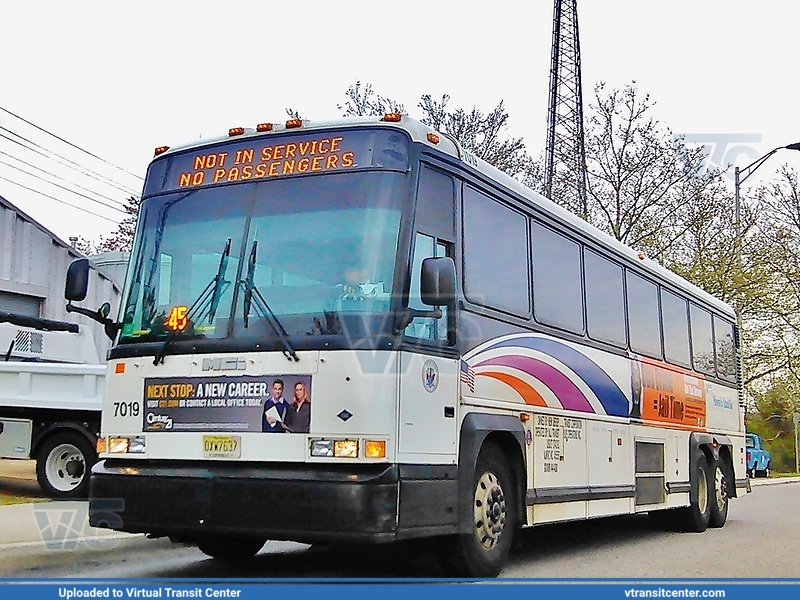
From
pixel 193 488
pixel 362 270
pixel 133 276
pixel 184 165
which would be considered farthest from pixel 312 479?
pixel 184 165

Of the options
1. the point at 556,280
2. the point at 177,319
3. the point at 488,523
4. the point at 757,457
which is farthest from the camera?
the point at 757,457

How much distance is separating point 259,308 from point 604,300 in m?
5.43

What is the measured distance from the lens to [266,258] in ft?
25.9

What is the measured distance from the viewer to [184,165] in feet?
28.5

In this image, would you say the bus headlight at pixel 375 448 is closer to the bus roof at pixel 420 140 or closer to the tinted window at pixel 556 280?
the bus roof at pixel 420 140

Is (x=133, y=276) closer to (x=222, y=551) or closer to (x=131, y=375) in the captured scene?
(x=131, y=375)

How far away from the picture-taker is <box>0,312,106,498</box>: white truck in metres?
14.6

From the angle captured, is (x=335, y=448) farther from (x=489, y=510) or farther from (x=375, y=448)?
(x=489, y=510)

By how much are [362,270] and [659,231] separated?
2685cm

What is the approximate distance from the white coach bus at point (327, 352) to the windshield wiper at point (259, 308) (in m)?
0.02

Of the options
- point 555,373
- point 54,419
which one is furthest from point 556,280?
point 54,419

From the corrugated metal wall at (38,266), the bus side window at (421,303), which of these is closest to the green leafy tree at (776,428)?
the corrugated metal wall at (38,266)

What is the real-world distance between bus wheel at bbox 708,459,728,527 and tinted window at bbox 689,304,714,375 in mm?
1456

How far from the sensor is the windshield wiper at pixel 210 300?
312 inches
